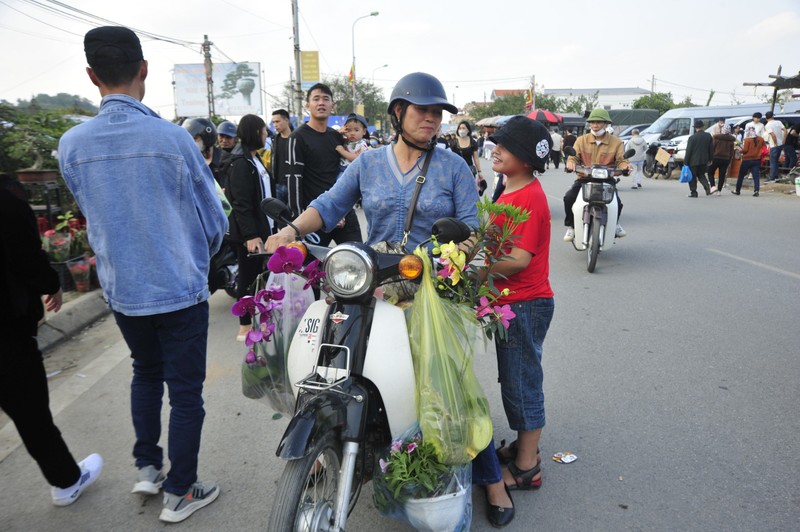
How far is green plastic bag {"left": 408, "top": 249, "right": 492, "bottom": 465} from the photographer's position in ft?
6.52

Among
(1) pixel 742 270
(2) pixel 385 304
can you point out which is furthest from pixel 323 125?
(1) pixel 742 270

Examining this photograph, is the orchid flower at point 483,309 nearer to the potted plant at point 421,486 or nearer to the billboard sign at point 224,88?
the potted plant at point 421,486

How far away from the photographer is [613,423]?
3352 millimetres

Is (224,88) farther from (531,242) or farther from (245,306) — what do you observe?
(531,242)

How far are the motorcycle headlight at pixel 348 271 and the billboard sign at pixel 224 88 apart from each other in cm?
4622

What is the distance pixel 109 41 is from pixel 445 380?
1792 mm

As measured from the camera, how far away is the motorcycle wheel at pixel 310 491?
181cm

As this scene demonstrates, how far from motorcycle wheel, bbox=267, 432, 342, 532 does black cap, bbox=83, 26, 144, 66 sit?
1656 millimetres

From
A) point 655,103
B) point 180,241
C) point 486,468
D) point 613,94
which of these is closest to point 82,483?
point 180,241

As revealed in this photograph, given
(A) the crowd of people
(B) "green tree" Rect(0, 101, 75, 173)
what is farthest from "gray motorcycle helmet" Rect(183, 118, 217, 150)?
(A) the crowd of people

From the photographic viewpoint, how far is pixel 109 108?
228 centimetres

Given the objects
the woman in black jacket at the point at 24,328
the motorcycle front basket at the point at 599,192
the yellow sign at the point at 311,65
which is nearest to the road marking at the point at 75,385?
the woman in black jacket at the point at 24,328

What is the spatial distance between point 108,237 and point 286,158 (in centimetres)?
276

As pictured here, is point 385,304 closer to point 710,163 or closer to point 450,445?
point 450,445
